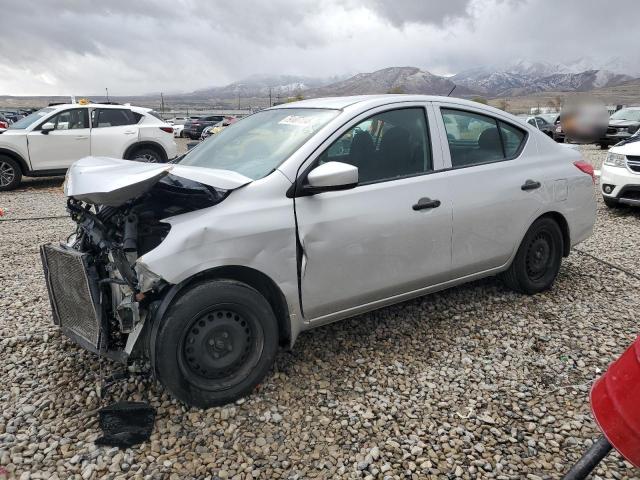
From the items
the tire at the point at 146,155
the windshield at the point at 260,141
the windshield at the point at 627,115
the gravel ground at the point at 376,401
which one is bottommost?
the gravel ground at the point at 376,401

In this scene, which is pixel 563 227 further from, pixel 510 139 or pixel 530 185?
pixel 510 139

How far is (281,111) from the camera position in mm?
3795

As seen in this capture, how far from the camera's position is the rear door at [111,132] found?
11188 millimetres

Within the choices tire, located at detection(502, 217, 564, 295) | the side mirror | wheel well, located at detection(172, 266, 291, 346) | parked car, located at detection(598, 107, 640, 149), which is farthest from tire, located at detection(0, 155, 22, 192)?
parked car, located at detection(598, 107, 640, 149)

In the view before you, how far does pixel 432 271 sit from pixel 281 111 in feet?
5.39

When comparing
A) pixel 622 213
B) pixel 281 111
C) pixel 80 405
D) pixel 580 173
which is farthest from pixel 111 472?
pixel 622 213

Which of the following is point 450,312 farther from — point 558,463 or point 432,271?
point 558,463

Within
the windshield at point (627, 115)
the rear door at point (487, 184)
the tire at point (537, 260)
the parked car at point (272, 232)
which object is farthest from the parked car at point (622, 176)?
the windshield at point (627, 115)

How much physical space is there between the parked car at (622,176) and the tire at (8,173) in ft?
37.7

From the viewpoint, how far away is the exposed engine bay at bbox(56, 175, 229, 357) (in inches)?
105

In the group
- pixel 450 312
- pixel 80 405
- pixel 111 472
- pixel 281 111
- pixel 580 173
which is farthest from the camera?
pixel 580 173

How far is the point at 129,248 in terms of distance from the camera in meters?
2.69

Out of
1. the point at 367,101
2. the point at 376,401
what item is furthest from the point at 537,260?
the point at 376,401

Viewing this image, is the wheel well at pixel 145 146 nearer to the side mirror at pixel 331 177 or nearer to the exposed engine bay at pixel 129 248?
the exposed engine bay at pixel 129 248
